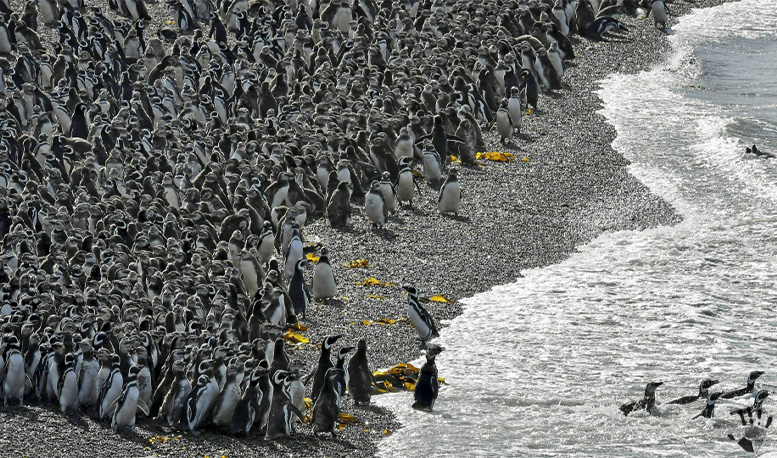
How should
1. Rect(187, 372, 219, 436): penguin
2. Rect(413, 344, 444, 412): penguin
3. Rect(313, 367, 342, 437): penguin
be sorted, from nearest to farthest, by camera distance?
Rect(187, 372, 219, 436): penguin < Rect(313, 367, 342, 437): penguin < Rect(413, 344, 444, 412): penguin

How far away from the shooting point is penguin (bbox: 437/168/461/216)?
22.0 m

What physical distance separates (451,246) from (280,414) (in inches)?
282

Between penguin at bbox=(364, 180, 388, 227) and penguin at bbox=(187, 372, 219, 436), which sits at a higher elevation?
penguin at bbox=(364, 180, 388, 227)

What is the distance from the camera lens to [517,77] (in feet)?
95.0

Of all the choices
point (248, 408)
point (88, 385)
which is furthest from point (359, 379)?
point (88, 385)

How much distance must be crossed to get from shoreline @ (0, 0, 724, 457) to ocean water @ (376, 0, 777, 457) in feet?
1.32

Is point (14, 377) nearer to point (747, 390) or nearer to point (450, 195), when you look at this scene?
point (747, 390)

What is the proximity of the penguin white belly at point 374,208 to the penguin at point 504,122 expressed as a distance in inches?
217

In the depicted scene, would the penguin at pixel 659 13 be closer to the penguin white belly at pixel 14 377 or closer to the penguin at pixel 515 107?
the penguin at pixel 515 107

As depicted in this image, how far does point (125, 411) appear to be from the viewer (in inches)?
548

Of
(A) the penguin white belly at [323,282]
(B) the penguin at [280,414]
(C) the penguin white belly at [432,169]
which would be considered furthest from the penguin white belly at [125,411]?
(C) the penguin white belly at [432,169]

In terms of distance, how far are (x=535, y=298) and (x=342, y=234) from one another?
3249 millimetres

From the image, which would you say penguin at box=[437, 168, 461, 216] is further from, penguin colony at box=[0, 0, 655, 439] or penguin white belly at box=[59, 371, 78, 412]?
penguin white belly at box=[59, 371, 78, 412]

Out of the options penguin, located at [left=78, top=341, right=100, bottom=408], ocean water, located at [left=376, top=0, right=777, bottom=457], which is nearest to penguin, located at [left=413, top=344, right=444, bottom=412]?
ocean water, located at [left=376, top=0, right=777, bottom=457]
